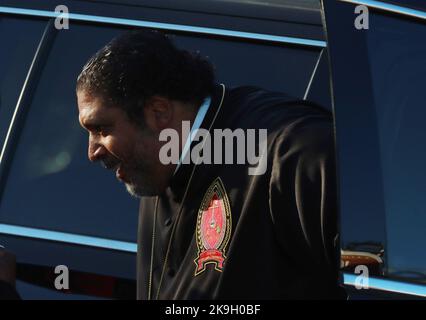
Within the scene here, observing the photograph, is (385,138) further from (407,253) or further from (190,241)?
(190,241)

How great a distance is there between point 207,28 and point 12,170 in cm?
73

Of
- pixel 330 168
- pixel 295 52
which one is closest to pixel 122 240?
pixel 295 52

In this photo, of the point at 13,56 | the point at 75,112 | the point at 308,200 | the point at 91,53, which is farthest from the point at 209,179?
the point at 13,56

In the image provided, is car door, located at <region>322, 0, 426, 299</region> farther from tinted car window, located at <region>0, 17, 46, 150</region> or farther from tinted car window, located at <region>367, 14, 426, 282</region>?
tinted car window, located at <region>0, 17, 46, 150</region>

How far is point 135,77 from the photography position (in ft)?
9.49

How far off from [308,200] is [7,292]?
85cm

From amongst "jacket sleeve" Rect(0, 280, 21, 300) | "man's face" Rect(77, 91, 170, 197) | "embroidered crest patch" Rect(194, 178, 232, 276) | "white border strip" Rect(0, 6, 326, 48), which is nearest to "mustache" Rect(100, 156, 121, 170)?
"man's face" Rect(77, 91, 170, 197)

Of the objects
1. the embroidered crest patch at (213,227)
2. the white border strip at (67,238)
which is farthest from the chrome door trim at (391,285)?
the white border strip at (67,238)

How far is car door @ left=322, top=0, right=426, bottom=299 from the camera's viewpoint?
251 cm

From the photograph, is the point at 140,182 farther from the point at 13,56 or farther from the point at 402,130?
the point at 13,56

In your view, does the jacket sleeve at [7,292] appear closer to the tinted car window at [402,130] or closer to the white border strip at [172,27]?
the tinted car window at [402,130]

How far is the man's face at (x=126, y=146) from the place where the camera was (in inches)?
115
